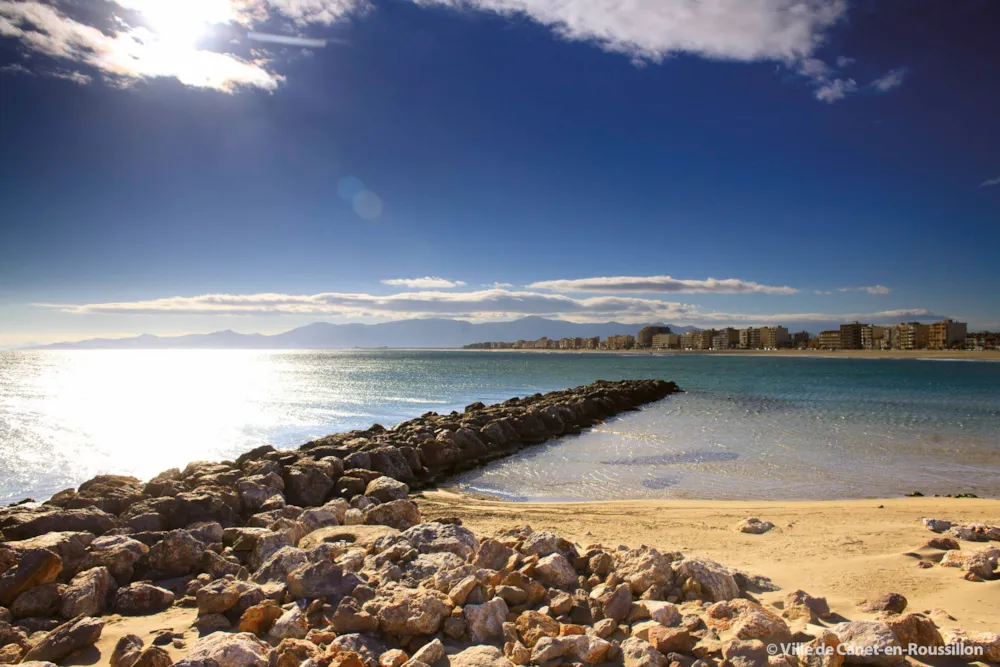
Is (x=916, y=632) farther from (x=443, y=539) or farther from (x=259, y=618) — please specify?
(x=259, y=618)

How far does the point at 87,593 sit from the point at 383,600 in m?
2.85

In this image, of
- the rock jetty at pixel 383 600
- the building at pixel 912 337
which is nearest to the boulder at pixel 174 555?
the rock jetty at pixel 383 600

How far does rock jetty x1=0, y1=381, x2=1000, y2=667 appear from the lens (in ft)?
12.8

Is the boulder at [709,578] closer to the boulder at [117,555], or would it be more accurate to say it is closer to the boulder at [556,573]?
the boulder at [556,573]

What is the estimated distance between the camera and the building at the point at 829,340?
165500 millimetres

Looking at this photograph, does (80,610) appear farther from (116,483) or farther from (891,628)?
(891,628)

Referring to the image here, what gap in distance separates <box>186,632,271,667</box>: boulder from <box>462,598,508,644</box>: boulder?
150 cm

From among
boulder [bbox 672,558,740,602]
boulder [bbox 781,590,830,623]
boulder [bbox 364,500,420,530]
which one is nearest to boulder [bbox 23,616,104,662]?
boulder [bbox 364,500,420,530]

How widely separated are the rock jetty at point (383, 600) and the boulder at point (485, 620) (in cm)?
1

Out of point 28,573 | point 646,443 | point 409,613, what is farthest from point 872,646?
point 646,443

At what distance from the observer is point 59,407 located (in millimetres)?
28875

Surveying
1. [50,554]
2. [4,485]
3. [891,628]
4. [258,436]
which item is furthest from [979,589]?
[258,436]

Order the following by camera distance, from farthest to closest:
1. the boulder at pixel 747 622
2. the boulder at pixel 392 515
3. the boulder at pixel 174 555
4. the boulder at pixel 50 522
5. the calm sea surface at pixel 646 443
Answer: the calm sea surface at pixel 646 443, the boulder at pixel 392 515, the boulder at pixel 50 522, the boulder at pixel 174 555, the boulder at pixel 747 622

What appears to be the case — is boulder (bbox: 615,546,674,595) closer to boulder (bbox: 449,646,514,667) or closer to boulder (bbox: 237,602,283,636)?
boulder (bbox: 449,646,514,667)
